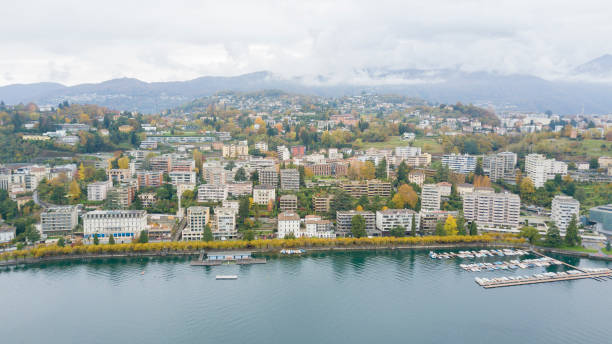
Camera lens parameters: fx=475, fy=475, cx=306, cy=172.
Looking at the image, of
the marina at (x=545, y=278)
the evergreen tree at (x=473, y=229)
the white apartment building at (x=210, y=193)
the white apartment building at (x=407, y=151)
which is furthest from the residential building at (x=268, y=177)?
the marina at (x=545, y=278)

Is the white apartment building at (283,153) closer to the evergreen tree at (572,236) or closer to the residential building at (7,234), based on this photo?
the residential building at (7,234)

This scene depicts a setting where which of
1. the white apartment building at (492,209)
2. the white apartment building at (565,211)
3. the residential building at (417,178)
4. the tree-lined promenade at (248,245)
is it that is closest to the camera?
the tree-lined promenade at (248,245)

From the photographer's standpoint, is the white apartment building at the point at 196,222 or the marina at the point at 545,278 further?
the white apartment building at the point at 196,222

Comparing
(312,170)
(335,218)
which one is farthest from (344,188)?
(312,170)

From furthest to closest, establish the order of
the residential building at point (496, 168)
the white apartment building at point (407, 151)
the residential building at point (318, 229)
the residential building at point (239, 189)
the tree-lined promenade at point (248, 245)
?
the white apartment building at point (407, 151)
the residential building at point (496, 168)
the residential building at point (239, 189)
the residential building at point (318, 229)
the tree-lined promenade at point (248, 245)

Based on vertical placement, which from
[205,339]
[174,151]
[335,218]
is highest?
[174,151]

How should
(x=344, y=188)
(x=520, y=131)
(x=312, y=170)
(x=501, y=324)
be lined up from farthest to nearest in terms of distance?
(x=520, y=131), (x=312, y=170), (x=344, y=188), (x=501, y=324)

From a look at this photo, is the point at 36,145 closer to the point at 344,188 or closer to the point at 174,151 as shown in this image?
the point at 174,151

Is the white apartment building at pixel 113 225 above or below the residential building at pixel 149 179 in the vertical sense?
below
